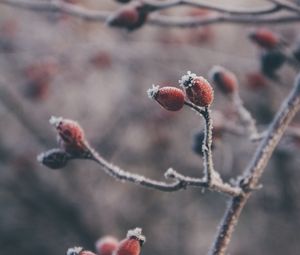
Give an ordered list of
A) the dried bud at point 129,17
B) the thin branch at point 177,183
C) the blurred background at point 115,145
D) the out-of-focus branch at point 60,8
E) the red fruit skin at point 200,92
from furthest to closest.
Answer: the blurred background at point 115,145 → the out-of-focus branch at point 60,8 → the dried bud at point 129,17 → the thin branch at point 177,183 → the red fruit skin at point 200,92

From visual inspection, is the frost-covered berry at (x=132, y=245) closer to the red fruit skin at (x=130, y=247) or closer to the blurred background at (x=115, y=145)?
the red fruit skin at (x=130, y=247)

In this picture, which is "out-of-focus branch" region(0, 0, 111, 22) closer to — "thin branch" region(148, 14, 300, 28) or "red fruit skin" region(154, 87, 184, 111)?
"thin branch" region(148, 14, 300, 28)

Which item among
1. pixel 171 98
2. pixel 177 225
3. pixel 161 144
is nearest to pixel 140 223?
pixel 177 225

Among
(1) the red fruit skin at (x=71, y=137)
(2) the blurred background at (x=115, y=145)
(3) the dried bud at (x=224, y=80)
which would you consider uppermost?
(2) the blurred background at (x=115, y=145)

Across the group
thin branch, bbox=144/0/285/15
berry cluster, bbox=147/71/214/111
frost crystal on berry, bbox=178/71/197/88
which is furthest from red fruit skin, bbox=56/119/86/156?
thin branch, bbox=144/0/285/15

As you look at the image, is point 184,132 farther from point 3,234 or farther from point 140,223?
point 3,234

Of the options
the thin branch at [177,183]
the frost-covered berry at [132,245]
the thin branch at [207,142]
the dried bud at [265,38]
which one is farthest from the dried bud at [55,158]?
the dried bud at [265,38]

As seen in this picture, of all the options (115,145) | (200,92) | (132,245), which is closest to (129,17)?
(200,92)

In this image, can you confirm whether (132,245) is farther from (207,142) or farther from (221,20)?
(221,20)
